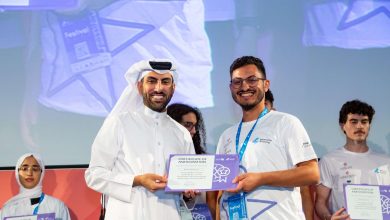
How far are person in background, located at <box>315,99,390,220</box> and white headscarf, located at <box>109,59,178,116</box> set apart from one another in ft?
4.93

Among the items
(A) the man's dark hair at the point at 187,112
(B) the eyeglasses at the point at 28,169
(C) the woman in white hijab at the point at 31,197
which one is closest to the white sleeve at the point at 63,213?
(C) the woman in white hijab at the point at 31,197

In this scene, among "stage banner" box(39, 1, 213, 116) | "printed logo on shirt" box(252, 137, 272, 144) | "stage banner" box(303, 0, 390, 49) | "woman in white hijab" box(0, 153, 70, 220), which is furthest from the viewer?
"stage banner" box(303, 0, 390, 49)

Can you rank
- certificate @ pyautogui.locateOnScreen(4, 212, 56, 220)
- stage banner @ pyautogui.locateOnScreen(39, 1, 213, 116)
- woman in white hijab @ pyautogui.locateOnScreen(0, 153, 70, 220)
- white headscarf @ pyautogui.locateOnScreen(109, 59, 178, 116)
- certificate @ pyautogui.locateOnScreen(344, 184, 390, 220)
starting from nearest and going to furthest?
white headscarf @ pyautogui.locateOnScreen(109, 59, 178, 116), certificate @ pyautogui.locateOnScreen(344, 184, 390, 220), certificate @ pyautogui.locateOnScreen(4, 212, 56, 220), woman in white hijab @ pyautogui.locateOnScreen(0, 153, 70, 220), stage banner @ pyautogui.locateOnScreen(39, 1, 213, 116)

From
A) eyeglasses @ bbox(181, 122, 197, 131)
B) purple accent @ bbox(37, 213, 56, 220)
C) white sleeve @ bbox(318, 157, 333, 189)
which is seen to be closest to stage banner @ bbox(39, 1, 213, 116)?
eyeglasses @ bbox(181, 122, 197, 131)

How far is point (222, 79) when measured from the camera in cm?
434

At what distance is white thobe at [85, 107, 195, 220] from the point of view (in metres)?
2.66

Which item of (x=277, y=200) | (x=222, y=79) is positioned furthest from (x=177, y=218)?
(x=222, y=79)

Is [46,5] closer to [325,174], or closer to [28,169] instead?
[28,169]

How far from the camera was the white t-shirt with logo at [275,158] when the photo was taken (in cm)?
262

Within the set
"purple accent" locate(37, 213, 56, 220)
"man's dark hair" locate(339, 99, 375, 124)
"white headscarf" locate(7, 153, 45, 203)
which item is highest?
"man's dark hair" locate(339, 99, 375, 124)

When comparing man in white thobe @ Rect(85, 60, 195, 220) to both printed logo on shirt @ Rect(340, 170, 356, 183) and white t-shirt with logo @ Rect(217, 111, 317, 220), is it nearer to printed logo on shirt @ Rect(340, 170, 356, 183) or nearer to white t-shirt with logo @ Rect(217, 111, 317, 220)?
white t-shirt with logo @ Rect(217, 111, 317, 220)

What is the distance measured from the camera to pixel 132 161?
2.72 m

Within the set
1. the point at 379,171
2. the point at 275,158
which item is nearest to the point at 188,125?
the point at 275,158

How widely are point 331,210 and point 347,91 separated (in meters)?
1.20
